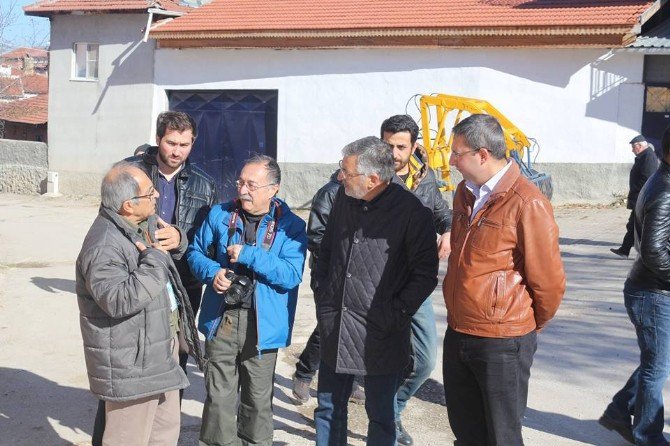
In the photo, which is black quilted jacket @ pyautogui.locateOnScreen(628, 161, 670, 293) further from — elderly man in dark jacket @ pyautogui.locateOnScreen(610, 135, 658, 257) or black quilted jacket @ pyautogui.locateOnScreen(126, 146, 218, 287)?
elderly man in dark jacket @ pyautogui.locateOnScreen(610, 135, 658, 257)

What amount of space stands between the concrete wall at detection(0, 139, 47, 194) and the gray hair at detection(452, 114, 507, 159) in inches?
756

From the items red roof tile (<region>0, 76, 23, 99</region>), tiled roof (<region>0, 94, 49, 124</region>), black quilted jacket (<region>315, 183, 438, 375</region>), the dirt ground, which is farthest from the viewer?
red roof tile (<region>0, 76, 23, 99</region>)

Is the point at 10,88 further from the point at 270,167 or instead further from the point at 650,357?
the point at 650,357

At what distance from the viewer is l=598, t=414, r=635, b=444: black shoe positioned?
476 centimetres

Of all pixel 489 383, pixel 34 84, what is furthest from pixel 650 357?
pixel 34 84

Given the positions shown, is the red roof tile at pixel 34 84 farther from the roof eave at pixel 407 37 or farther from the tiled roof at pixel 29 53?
the roof eave at pixel 407 37

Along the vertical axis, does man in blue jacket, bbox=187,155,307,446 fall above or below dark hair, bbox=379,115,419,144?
below

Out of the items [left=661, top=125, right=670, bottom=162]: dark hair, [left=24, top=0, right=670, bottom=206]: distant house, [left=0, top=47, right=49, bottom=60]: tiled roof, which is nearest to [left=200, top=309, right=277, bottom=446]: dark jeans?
[left=661, top=125, right=670, bottom=162]: dark hair

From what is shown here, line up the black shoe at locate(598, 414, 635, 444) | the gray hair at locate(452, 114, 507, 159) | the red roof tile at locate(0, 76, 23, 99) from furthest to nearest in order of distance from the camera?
the red roof tile at locate(0, 76, 23, 99) → the black shoe at locate(598, 414, 635, 444) → the gray hair at locate(452, 114, 507, 159)

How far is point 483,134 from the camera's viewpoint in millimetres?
3504

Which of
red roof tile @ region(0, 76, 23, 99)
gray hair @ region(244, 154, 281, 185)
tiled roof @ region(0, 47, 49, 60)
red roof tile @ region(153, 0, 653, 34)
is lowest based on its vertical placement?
gray hair @ region(244, 154, 281, 185)

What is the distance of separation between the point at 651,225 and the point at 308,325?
3.73 meters

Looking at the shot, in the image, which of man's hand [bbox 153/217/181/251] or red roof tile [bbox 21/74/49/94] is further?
red roof tile [bbox 21/74/49/94]

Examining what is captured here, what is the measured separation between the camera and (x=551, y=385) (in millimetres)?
5879
